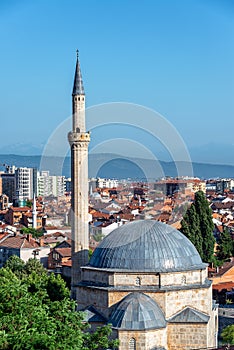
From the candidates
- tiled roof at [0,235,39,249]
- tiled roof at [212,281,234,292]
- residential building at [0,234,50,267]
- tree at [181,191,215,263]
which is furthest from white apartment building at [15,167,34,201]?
tiled roof at [212,281,234,292]

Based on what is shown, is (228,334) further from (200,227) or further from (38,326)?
(200,227)

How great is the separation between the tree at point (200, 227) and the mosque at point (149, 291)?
13720 millimetres

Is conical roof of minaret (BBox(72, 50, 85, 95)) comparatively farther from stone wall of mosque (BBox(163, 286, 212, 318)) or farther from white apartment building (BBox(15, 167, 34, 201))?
white apartment building (BBox(15, 167, 34, 201))

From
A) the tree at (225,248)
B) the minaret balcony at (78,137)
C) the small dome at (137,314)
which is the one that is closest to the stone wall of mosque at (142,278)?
the small dome at (137,314)

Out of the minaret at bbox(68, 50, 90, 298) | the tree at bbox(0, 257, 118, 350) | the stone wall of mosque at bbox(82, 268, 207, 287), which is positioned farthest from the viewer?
the minaret at bbox(68, 50, 90, 298)

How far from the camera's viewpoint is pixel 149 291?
1695cm

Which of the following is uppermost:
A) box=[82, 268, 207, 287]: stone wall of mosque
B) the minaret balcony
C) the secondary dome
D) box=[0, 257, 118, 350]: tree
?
the minaret balcony

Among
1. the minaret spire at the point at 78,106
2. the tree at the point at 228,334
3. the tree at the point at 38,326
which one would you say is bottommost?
the tree at the point at 228,334

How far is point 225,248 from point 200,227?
3.63 meters

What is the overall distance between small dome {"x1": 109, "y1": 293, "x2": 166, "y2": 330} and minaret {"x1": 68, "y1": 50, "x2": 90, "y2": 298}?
18.8ft

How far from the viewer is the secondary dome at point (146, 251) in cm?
1734

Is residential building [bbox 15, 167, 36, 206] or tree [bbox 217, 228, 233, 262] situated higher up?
residential building [bbox 15, 167, 36, 206]

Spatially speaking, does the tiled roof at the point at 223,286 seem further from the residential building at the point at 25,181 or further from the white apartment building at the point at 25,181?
the white apartment building at the point at 25,181

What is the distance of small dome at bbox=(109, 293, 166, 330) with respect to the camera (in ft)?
53.4
